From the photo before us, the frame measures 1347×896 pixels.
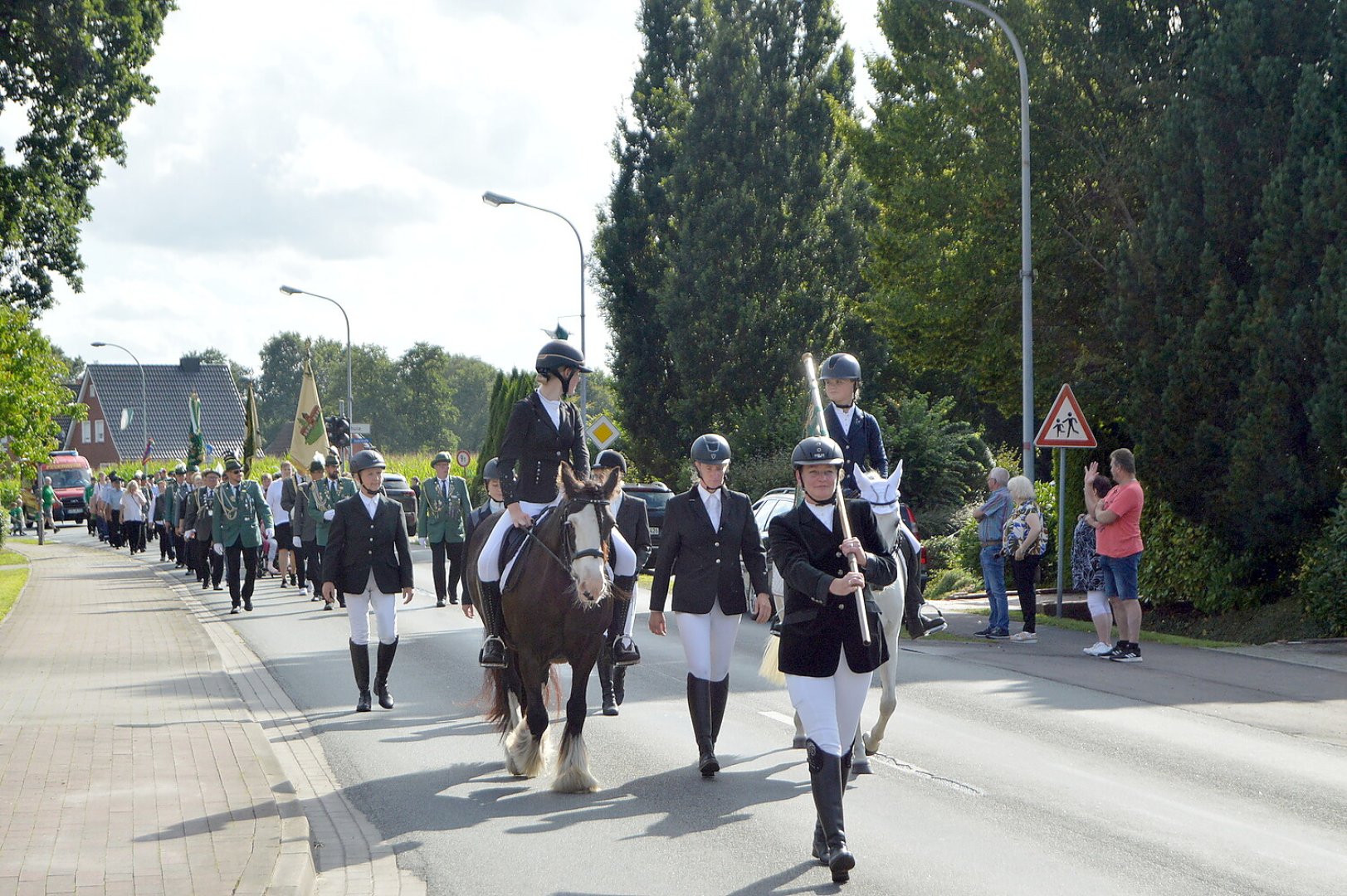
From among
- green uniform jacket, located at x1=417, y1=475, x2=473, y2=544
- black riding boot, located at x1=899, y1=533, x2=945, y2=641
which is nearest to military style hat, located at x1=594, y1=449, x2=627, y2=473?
black riding boot, located at x1=899, y1=533, x2=945, y2=641

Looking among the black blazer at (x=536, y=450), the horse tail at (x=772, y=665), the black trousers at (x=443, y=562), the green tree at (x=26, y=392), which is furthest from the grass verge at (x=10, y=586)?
the horse tail at (x=772, y=665)

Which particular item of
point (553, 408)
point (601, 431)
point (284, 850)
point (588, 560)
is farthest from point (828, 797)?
point (601, 431)

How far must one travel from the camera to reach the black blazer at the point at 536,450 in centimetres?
867

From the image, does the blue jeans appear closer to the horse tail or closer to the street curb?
the horse tail

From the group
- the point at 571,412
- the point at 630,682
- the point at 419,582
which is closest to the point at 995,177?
the point at 419,582

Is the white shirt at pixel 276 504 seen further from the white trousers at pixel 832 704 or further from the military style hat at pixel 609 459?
the white trousers at pixel 832 704

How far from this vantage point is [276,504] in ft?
79.6

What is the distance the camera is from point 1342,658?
13578 mm

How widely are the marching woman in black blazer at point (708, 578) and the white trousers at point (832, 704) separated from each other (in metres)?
1.95

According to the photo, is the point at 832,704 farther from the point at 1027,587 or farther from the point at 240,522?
the point at 240,522

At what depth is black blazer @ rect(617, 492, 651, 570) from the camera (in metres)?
11.4

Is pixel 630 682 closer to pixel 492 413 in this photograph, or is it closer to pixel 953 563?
pixel 953 563

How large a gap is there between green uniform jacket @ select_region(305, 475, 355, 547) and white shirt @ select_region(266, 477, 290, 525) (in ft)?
6.48

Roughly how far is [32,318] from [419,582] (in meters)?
12.7
